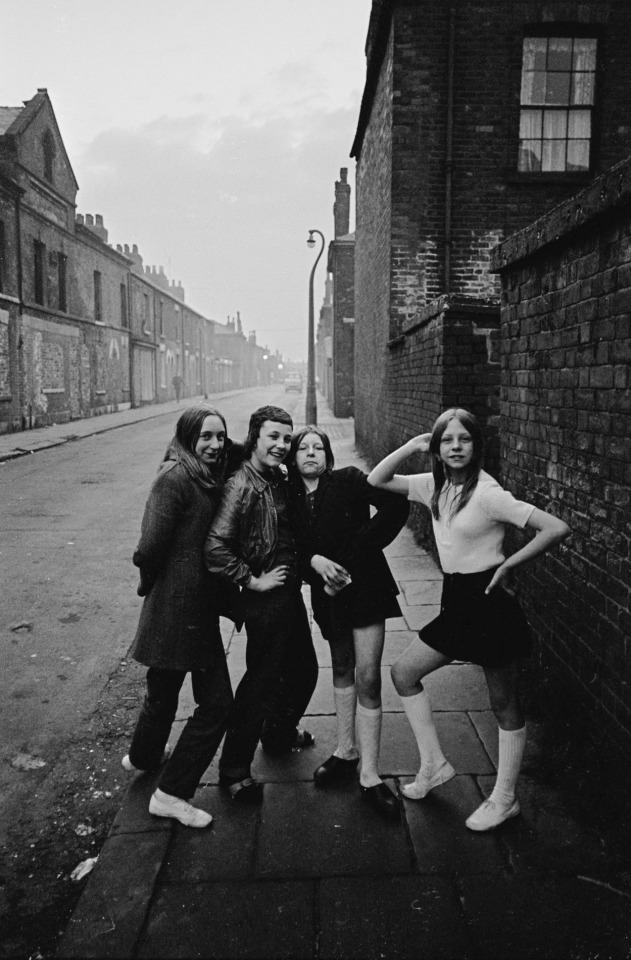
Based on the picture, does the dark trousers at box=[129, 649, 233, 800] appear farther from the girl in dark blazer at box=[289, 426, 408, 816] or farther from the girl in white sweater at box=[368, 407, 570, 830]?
the girl in white sweater at box=[368, 407, 570, 830]

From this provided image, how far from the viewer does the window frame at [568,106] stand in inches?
386

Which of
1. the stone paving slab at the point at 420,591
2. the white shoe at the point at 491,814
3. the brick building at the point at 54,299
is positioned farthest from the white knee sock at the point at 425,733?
the brick building at the point at 54,299

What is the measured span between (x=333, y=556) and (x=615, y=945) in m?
1.70

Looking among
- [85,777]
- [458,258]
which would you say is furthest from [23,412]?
[85,777]

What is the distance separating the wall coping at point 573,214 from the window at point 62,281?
2497 cm

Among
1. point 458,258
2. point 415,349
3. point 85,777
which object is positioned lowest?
point 85,777

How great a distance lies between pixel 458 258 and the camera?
10242 millimetres

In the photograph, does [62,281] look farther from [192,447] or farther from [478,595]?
[478,595]

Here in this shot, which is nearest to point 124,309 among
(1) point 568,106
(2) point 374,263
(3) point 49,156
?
(3) point 49,156

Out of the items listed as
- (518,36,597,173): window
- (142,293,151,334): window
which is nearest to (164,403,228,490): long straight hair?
(518,36,597,173): window

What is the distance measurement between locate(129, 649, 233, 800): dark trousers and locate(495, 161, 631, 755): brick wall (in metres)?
1.71

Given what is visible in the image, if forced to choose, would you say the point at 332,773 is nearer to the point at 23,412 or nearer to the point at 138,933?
the point at 138,933

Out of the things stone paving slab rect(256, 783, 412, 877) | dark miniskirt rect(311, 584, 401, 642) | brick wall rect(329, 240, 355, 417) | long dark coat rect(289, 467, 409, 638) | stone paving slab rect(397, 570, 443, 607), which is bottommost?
stone paving slab rect(256, 783, 412, 877)

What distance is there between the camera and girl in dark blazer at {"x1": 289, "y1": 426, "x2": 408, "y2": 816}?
311cm
